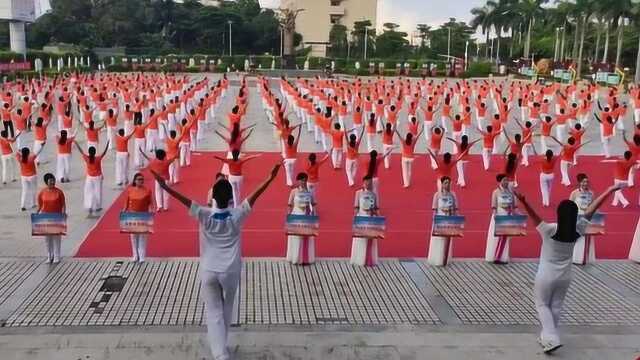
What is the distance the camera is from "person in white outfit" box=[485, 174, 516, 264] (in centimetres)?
950

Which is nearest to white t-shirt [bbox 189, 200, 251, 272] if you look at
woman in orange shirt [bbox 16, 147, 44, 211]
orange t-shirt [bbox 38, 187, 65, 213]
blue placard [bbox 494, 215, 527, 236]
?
orange t-shirt [bbox 38, 187, 65, 213]

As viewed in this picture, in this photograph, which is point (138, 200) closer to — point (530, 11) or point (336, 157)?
point (336, 157)

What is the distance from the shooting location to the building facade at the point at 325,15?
97250 mm

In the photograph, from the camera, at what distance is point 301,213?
920 cm

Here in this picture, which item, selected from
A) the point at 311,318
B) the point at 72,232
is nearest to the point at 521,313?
the point at 311,318

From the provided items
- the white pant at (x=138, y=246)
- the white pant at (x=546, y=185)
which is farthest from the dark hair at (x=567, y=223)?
the white pant at (x=546, y=185)

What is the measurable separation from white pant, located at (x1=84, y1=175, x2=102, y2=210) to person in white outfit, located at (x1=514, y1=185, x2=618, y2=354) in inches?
322

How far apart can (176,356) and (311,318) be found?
1.68 metres

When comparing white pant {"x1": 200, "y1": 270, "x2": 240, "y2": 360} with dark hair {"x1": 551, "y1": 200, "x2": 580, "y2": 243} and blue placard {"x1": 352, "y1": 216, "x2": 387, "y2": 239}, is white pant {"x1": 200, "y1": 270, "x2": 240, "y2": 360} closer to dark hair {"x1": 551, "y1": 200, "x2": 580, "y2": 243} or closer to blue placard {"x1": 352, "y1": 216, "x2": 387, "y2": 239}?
dark hair {"x1": 551, "y1": 200, "x2": 580, "y2": 243}

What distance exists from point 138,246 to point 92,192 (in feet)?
10.7

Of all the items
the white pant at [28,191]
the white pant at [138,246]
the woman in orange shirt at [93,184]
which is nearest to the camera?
the white pant at [138,246]

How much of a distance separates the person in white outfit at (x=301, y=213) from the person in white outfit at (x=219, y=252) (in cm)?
304

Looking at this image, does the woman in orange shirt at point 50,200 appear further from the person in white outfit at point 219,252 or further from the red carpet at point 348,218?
the person in white outfit at point 219,252

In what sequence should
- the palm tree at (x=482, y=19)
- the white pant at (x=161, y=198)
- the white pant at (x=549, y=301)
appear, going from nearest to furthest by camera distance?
1. the white pant at (x=549, y=301)
2. the white pant at (x=161, y=198)
3. the palm tree at (x=482, y=19)
